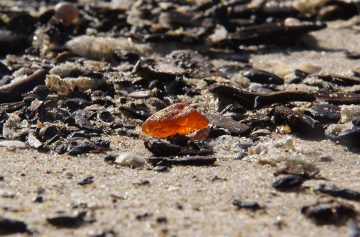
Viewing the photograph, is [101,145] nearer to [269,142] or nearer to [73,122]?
[73,122]

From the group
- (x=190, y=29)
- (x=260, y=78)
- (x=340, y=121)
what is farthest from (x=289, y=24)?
(x=340, y=121)

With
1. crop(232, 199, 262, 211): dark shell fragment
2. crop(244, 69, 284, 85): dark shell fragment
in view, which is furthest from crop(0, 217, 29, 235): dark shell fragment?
crop(244, 69, 284, 85): dark shell fragment

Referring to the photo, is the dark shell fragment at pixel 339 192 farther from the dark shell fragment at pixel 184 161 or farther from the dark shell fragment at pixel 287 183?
the dark shell fragment at pixel 184 161

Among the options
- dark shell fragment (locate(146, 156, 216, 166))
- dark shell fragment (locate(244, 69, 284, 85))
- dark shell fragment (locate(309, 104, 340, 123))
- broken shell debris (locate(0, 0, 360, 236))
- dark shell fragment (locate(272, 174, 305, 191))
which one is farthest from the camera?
dark shell fragment (locate(244, 69, 284, 85))

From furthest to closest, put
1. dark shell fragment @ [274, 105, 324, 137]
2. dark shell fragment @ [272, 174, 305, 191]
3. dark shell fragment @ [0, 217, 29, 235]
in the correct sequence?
dark shell fragment @ [274, 105, 324, 137] → dark shell fragment @ [272, 174, 305, 191] → dark shell fragment @ [0, 217, 29, 235]

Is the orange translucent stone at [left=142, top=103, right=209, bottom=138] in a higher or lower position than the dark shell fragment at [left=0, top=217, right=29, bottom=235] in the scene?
lower

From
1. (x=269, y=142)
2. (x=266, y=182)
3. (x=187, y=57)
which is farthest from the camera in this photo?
(x=187, y=57)

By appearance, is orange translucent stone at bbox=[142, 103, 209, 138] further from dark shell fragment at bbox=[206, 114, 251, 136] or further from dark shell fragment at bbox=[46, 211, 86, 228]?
dark shell fragment at bbox=[46, 211, 86, 228]

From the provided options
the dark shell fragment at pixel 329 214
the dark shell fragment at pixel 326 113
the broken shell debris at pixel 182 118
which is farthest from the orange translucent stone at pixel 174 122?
the dark shell fragment at pixel 329 214
